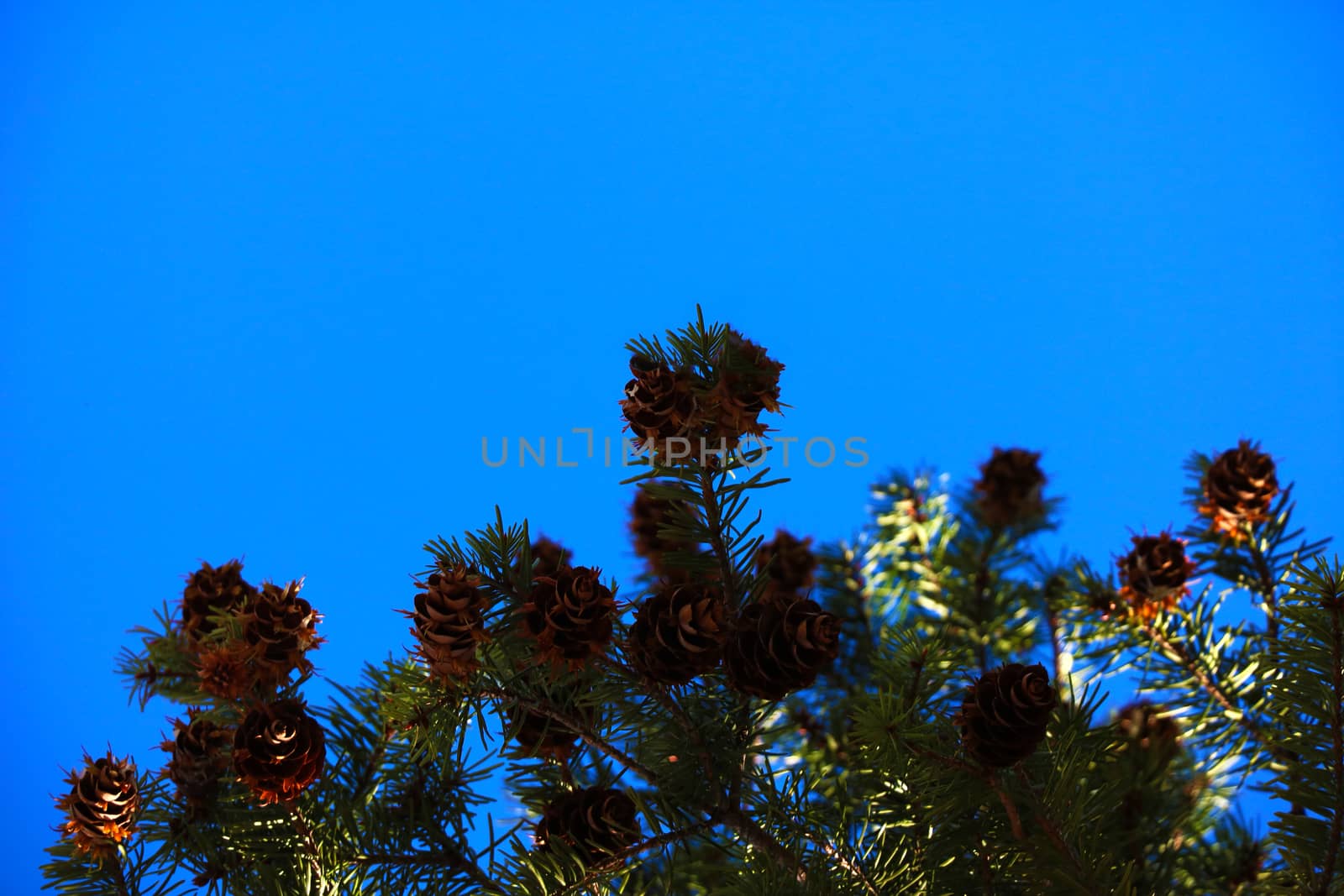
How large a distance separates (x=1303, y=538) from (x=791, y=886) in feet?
1.12

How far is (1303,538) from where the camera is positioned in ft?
1.59

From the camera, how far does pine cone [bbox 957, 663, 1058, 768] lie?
0.89ft

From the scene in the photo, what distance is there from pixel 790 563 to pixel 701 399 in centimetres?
22

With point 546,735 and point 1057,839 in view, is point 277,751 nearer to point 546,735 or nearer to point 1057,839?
point 546,735

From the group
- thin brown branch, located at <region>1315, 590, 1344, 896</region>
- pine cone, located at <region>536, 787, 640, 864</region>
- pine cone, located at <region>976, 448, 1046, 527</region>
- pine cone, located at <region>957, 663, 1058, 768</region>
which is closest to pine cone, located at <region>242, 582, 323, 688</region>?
pine cone, located at <region>536, 787, 640, 864</region>

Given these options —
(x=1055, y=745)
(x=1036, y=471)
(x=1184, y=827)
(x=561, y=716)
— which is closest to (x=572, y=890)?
(x=561, y=716)

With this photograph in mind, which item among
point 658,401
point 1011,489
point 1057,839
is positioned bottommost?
point 1057,839

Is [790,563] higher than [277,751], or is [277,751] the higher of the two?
[790,563]

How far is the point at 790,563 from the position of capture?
51cm

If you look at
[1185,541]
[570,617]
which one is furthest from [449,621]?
[1185,541]

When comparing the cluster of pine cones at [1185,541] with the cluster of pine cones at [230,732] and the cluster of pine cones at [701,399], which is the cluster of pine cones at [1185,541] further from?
the cluster of pine cones at [230,732]

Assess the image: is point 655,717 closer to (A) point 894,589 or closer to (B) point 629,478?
(B) point 629,478

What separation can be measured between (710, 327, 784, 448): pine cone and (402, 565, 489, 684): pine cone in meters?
0.09

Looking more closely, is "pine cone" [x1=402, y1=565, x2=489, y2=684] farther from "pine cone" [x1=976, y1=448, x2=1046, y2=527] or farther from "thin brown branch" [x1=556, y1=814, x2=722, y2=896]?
"pine cone" [x1=976, y1=448, x2=1046, y2=527]
